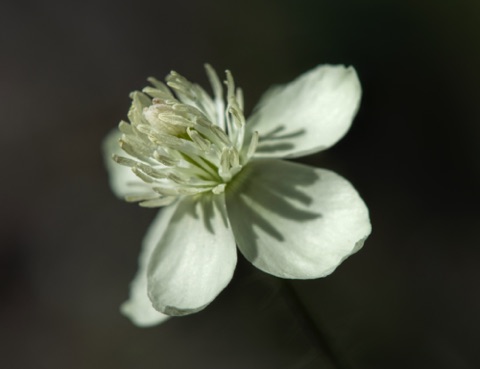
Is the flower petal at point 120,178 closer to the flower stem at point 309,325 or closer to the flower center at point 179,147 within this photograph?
the flower center at point 179,147

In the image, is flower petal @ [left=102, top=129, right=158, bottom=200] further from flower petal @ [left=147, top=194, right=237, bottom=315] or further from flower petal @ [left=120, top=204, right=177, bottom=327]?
flower petal @ [left=147, top=194, right=237, bottom=315]

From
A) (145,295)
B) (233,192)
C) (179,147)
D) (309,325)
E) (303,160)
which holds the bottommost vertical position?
(303,160)

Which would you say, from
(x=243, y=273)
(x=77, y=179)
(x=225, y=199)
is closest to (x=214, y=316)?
(x=243, y=273)

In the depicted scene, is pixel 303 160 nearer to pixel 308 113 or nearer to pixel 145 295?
pixel 308 113

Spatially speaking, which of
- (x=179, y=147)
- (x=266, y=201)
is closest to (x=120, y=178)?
(x=179, y=147)

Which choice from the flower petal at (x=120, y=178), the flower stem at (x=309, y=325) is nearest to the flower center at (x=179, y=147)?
the flower petal at (x=120, y=178)

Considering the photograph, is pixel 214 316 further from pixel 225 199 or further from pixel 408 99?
pixel 225 199
